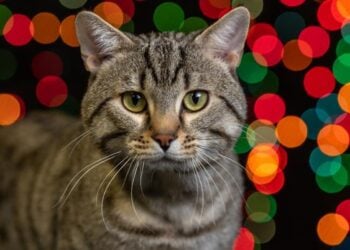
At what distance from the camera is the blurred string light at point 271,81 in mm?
1676

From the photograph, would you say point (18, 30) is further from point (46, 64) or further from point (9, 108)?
point (9, 108)

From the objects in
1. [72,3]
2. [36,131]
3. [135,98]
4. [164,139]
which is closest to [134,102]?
[135,98]

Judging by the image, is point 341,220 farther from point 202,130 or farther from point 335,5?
point 202,130

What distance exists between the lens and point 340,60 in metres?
1.71

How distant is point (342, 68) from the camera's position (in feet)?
5.62

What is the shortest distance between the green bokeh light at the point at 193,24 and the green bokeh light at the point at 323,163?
1.56 ft

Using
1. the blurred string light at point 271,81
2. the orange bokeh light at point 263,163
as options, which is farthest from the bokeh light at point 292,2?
the orange bokeh light at point 263,163

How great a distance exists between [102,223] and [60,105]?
0.75 meters

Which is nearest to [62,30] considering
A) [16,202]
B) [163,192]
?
[16,202]

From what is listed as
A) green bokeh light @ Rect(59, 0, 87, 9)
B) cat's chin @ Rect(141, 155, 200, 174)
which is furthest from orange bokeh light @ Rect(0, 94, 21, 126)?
cat's chin @ Rect(141, 155, 200, 174)

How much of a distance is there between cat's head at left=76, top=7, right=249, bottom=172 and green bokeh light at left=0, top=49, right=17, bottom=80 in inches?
26.2

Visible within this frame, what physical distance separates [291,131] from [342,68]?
0.22 meters

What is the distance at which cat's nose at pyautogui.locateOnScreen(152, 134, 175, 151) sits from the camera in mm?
1047

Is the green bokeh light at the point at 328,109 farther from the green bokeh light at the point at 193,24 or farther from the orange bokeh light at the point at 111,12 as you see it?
the orange bokeh light at the point at 111,12
